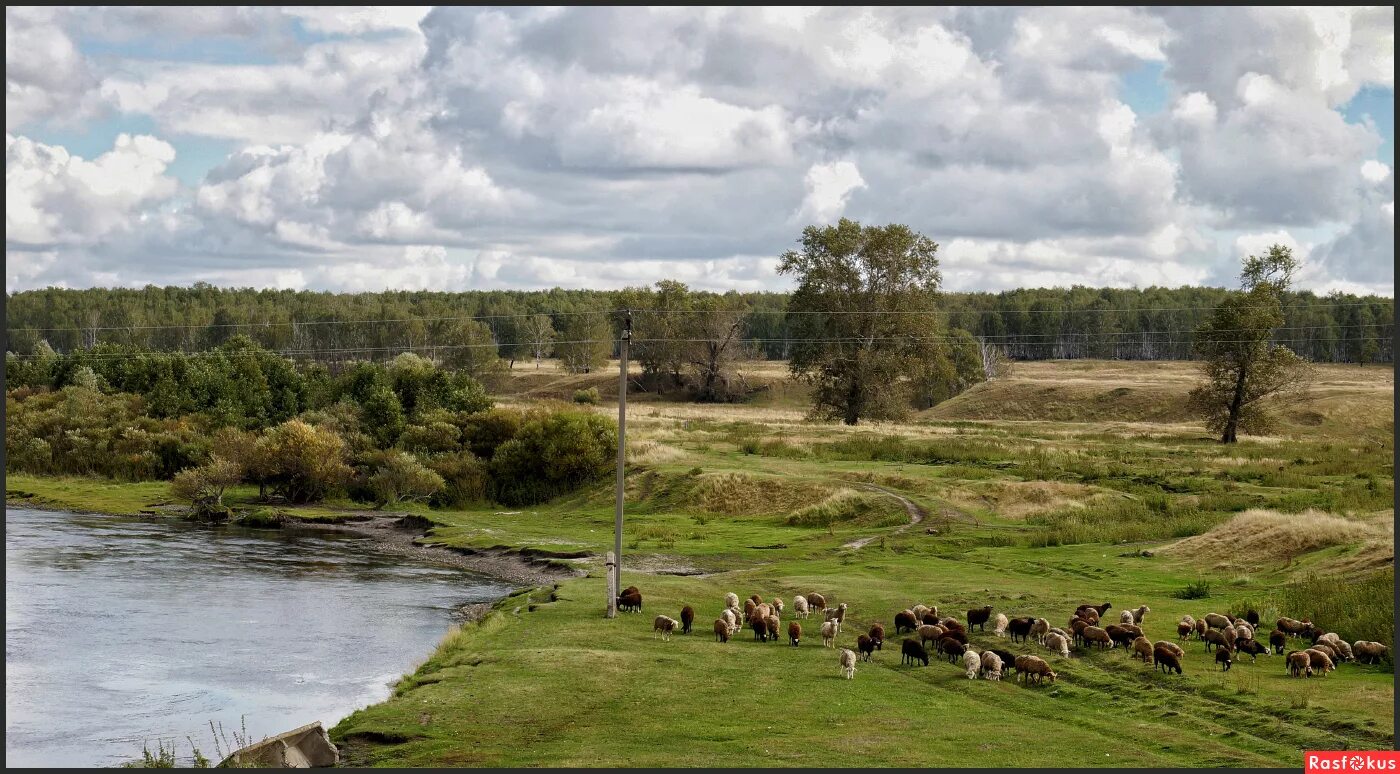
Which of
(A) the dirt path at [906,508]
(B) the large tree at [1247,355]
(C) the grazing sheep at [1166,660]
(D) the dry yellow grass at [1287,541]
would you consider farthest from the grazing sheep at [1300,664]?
(B) the large tree at [1247,355]

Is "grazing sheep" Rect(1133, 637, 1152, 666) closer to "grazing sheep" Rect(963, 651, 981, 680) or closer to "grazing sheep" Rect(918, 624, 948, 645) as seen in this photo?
"grazing sheep" Rect(963, 651, 981, 680)

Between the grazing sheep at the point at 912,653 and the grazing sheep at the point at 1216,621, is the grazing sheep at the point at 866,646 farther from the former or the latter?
the grazing sheep at the point at 1216,621

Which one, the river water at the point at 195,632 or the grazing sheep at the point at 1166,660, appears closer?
the grazing sheep at the point at 1166,660

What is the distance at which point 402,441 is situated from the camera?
88.6 meters

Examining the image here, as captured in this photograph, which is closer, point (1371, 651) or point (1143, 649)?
point (1371, 651)

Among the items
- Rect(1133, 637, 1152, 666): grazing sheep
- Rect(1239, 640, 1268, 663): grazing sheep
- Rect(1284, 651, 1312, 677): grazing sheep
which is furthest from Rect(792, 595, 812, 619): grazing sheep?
Rect(1284, 651, 1312, 677): grazing sheep

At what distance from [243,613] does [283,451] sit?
38585mm

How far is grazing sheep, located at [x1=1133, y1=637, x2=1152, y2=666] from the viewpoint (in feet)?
98.2

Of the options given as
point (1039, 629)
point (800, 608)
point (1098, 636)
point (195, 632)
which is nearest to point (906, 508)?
point (800, 608)

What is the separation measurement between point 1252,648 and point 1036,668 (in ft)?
18.4

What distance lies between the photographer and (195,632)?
139 ft

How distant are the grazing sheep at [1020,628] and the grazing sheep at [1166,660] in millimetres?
4253

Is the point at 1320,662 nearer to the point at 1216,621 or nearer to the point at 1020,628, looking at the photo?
the point at 1216,621

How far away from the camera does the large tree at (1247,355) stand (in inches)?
3430
